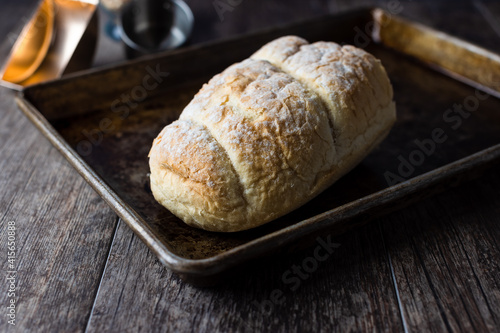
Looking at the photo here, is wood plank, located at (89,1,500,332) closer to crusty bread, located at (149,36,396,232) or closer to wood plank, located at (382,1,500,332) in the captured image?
wood plank, located at (382,1,500,332)

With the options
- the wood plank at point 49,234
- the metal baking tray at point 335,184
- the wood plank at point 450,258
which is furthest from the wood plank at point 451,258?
the wood plank at point 49,234

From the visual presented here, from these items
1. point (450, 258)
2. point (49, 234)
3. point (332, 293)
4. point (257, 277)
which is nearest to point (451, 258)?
point (450, 258)

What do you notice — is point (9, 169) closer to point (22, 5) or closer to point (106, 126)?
point (106, 126)

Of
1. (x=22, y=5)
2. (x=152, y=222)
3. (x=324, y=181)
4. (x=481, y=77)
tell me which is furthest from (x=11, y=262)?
(x=22, y=5)

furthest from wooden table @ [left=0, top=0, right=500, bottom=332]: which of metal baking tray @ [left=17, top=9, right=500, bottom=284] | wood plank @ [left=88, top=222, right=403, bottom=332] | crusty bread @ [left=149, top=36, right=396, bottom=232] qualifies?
crusty bread @ [left=149, top=36, right=396, bottom=232]

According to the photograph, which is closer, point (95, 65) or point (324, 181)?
point (324, 181)
